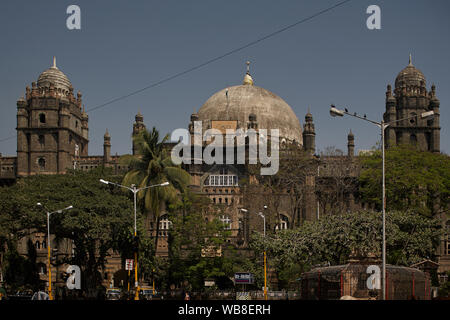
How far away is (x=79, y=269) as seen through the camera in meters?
47.3

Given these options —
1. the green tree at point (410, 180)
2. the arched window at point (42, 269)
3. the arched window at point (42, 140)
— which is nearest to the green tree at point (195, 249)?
the green tree at point (410, 180)

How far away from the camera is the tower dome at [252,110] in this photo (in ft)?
246

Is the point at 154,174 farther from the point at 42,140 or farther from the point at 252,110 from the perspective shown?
the point at 252,110

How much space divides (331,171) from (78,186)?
22.0 meters

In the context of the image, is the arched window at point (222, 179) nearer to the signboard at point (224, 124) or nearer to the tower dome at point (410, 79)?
the signboard at point (224, 124)

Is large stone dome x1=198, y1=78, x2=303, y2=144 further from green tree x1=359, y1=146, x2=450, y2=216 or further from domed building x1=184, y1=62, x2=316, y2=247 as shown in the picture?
green tree x1=359, y1=146, x2=450, y2=216

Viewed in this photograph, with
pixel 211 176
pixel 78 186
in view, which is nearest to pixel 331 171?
pixel 211 176

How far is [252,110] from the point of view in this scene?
75562 mm

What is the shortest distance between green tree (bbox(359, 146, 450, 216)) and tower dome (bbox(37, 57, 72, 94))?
114ft

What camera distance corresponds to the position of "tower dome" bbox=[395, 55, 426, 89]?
69562 millimetres

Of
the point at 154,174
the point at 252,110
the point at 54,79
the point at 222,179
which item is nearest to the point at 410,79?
the point at 252,110

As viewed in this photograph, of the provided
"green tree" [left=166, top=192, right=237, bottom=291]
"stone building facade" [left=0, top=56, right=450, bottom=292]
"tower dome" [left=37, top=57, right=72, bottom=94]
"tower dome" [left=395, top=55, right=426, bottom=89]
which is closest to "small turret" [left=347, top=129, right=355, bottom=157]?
"stone building facade" [left=0, top=56, right=450, bottom=292]
